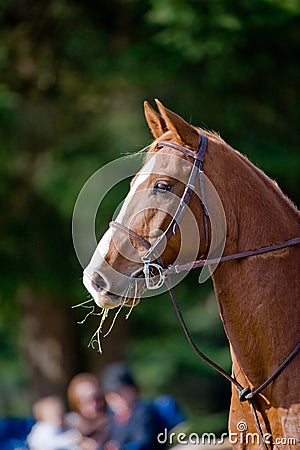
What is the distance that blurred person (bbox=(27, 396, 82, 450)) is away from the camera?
272 inches

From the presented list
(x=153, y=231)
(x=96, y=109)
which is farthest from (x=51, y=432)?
(x=96, y=109)

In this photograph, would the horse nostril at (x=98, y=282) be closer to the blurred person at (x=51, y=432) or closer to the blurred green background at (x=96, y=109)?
the blurred person at (x=51, y=432)

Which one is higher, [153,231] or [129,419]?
[153,231]

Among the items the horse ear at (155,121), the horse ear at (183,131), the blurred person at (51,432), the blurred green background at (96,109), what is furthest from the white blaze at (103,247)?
the blurred green background at (96,109)

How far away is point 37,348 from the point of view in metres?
12.0

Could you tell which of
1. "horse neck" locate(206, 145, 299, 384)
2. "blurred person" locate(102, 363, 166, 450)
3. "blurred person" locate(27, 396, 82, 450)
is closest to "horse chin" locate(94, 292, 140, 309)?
"horse neck" locate(206, 145, 299, 384)

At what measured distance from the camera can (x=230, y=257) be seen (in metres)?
3.71

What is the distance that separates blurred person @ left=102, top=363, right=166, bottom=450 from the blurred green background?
200 centimetres

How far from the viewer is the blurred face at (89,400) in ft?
21.5

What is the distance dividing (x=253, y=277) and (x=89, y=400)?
3.23 meters

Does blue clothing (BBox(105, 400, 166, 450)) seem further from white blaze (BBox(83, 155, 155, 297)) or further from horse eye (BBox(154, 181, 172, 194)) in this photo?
horse eye (BBox(154, 181, 172, 194))

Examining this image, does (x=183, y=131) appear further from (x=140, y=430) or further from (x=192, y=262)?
(x=140, y=430)

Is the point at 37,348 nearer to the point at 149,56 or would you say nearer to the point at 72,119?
the point at 72,119

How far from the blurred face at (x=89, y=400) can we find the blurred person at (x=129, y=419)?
124 mm
